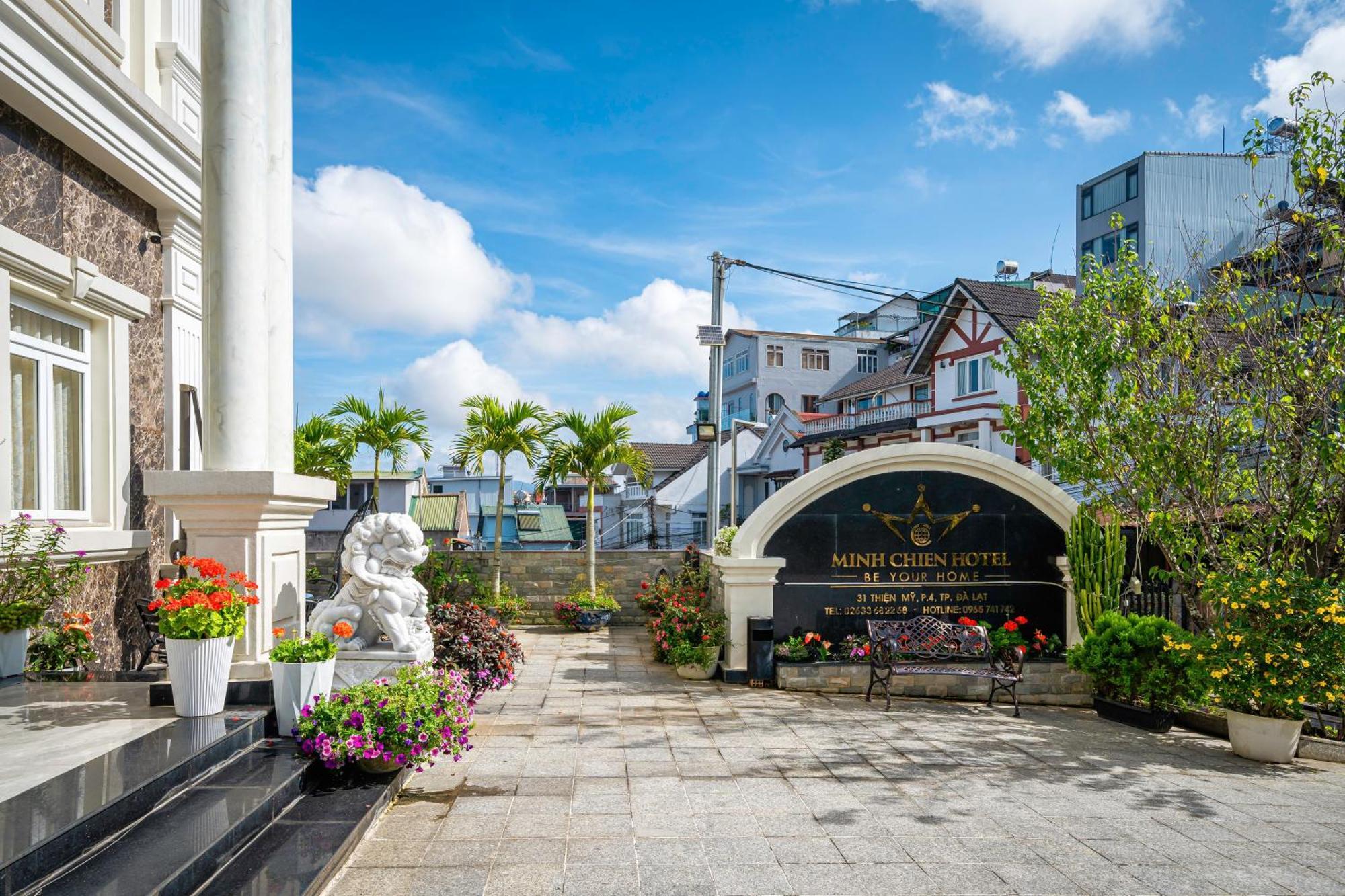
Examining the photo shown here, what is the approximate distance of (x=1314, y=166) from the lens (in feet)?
26.6

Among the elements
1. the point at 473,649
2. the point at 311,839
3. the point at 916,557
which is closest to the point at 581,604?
the point at 916,557

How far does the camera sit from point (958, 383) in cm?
2892

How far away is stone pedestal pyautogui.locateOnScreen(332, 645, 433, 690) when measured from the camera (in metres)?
6.05

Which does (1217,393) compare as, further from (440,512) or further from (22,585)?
(440,512)

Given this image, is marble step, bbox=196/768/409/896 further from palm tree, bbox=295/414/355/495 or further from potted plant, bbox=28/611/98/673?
palm tree, bbox=295/414/355/495

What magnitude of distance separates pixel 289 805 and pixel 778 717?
480 centimetres

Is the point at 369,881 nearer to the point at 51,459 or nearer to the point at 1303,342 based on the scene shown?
the point at 51,459

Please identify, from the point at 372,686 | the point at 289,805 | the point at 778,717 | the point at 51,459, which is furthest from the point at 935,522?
the point at 51,459

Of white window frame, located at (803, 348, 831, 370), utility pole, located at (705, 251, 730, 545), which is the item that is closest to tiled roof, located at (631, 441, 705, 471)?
white window frame, located at (803, 348, 831, 370)

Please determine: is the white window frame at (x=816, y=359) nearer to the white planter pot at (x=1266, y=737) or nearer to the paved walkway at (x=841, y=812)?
the paved walkway at (x=841, y=812)

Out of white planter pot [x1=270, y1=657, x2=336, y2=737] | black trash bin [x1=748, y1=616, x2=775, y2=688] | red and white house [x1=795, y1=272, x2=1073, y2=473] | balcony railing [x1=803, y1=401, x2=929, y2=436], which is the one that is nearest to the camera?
white planter pot [x1=270, y1=657, x2=336, y2=737]

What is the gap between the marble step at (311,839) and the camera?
373cm

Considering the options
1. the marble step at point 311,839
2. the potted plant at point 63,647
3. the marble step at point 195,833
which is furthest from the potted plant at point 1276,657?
the potted plant at point 63,647

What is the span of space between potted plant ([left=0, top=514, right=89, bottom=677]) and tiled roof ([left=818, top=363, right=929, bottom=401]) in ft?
100
